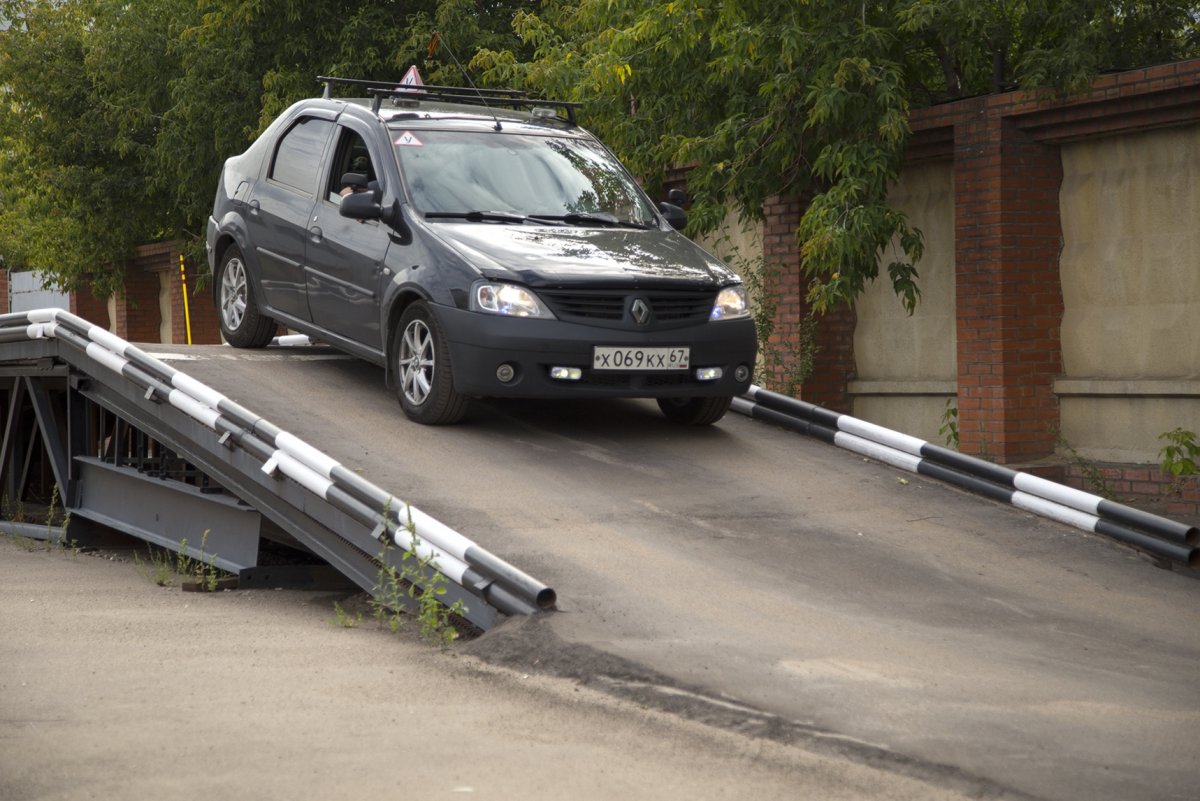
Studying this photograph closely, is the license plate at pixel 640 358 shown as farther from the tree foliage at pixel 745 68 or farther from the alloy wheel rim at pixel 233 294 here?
the alloy wheel rim at pixel 233 294

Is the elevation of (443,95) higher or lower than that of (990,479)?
higher

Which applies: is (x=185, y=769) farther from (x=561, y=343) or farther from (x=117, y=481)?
(x=117, y=481)

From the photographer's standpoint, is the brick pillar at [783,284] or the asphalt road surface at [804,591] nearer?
the asphalt road surface at [804,591]

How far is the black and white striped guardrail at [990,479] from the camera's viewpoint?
7.43 meters

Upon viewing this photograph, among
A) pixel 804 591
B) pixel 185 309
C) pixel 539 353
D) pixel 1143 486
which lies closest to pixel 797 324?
pixel 1143 486

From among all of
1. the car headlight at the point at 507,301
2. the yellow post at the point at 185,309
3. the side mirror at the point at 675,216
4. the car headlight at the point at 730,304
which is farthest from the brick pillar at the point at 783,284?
the yellow post at the point at 185,309

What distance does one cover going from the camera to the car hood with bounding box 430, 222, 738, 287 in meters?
8.26

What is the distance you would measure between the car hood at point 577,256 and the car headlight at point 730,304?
0.21ft

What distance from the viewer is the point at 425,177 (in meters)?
9.23

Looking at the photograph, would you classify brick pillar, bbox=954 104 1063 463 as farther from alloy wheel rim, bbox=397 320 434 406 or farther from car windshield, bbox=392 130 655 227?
alloy wheel rim, bbox=397 320 434 406

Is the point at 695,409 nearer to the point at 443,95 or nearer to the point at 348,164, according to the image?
the point at 348,164

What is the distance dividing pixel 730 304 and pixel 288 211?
10.6 feet

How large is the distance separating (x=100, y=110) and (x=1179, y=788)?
22.6 m

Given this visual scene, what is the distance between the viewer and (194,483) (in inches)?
396
